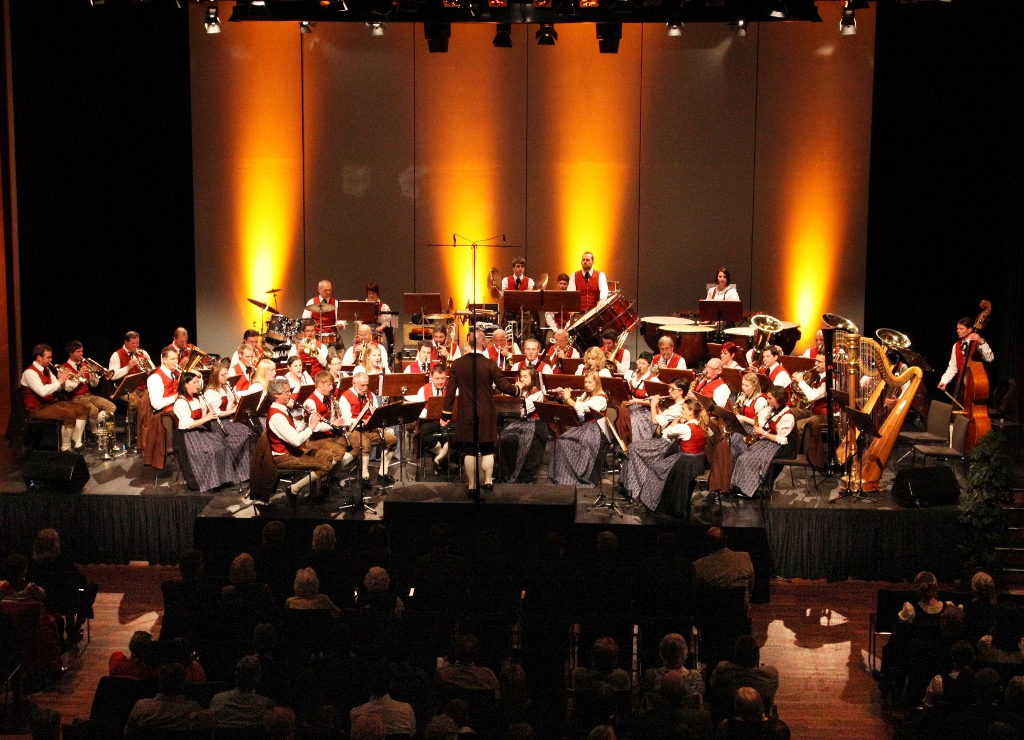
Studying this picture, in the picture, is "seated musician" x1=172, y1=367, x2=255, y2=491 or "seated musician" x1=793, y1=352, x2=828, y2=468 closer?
"seated musician" x1=172, y1=367, x2=255, y2=491

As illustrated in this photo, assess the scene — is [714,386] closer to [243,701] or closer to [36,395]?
[243,701]

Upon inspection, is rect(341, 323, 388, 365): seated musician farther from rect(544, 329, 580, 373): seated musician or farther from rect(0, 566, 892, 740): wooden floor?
rect(0, 566, 892, 740): wooden floor

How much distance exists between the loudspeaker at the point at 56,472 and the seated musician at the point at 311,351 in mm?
3031

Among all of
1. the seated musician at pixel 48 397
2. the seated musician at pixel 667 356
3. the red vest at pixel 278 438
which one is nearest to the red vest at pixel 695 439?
the seated musician at pixel 667 356

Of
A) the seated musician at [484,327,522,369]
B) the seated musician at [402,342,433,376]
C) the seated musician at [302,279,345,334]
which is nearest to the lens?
the seated musician at [402,342,433,376]

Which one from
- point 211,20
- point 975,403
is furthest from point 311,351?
point 975,403

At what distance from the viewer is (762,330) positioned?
39.3ft

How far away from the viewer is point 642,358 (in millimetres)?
10781

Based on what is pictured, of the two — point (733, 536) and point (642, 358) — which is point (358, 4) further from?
point (733, 536)

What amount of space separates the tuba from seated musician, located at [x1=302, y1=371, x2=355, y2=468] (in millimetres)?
4030

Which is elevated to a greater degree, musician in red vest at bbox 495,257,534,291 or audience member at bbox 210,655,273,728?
musician in red vest at bbox 495,257,534,291

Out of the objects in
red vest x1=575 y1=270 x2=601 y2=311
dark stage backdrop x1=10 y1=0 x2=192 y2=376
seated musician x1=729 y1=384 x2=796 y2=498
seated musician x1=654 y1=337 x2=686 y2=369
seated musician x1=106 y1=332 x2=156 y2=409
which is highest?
dark stage backdrop x1=10 y1=0 x2=192 y2=376

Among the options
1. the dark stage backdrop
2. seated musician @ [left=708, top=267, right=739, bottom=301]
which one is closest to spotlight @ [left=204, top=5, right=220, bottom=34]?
the dark stage backdrop

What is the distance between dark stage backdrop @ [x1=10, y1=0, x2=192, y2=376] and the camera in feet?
42.1
